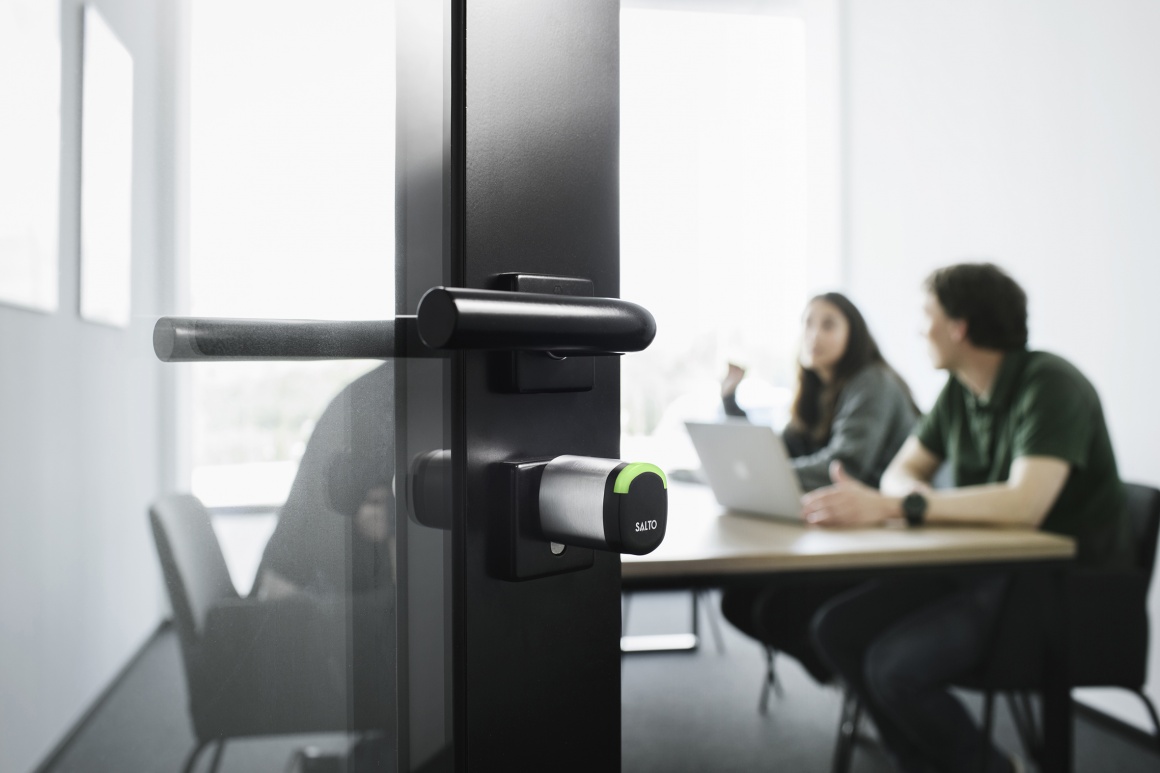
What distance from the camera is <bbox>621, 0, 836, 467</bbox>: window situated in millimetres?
4105

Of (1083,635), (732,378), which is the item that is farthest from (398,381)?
(732,378)

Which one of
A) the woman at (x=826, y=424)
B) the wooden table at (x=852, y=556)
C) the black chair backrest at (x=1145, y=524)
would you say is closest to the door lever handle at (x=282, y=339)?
the wooden table at (x=852, y=556)

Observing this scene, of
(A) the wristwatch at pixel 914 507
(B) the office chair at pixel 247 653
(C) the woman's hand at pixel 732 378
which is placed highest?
(C) the woman's hand at pixel 732 378

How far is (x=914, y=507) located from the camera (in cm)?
198

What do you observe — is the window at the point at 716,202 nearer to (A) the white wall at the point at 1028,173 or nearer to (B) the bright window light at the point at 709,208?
(B) the bright window light at the point at 709,208

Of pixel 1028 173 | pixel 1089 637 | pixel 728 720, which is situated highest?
pixel 1028 173

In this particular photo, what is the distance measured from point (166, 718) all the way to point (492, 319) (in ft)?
0.64

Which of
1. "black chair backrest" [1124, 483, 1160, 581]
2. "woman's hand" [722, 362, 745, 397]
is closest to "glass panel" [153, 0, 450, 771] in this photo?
"black chair backrest" [1124, 483, 1160, 581]

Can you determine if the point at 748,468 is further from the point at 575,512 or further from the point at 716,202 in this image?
the point at 716,202

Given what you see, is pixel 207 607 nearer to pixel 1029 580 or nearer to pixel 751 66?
pixel 1029 580

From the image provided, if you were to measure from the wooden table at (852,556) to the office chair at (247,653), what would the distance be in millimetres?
1109

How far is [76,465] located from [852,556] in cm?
155

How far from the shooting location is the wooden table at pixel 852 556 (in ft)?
5.40

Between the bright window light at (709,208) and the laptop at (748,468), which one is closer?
the laptop at (748,468)
